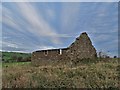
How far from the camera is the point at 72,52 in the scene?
61.9ft

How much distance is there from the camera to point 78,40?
20109 millimetres

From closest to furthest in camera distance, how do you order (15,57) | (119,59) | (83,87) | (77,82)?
(83,87), (77,82), (119,59), (15,57)

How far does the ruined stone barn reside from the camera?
18.5 m

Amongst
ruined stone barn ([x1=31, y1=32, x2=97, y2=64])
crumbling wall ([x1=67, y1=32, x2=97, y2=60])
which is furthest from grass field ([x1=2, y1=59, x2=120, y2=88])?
crumbling wall ([x1=67, y1=32, x2=97, y2=60])

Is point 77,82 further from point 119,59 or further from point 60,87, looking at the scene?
point 119,59

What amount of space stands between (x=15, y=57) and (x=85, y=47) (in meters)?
6.06

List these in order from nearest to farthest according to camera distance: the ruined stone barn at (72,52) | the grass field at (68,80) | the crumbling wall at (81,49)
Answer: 1. the grass field at (68,80)
2. the ruined stone barn at (72,52)
3. the crumbling wall at (81,49)

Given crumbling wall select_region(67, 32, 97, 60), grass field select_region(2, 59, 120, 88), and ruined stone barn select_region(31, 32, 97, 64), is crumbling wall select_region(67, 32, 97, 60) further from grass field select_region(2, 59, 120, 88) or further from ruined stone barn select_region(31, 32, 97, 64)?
grass field select_region(2, 59, 120, 88)

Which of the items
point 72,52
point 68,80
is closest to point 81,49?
point 72,52

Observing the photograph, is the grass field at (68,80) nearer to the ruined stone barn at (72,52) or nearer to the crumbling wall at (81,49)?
the ruined stone barn at (72,52)

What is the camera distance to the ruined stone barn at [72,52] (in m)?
18.5

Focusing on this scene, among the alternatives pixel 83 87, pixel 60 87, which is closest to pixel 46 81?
pixel 60 87

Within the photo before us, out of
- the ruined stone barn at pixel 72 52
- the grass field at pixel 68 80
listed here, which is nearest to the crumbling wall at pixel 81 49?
the ruined stone barn at pixel 72 52

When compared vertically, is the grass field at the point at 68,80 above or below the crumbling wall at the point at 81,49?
below
